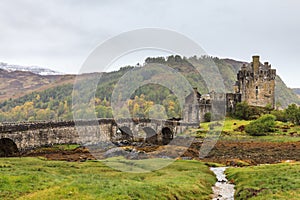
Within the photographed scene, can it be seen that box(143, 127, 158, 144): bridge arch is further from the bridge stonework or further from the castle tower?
the castle tower

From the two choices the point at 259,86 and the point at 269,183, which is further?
the point at 259,86

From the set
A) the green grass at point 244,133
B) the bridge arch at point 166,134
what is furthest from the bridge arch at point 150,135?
the green grass at point 244,133

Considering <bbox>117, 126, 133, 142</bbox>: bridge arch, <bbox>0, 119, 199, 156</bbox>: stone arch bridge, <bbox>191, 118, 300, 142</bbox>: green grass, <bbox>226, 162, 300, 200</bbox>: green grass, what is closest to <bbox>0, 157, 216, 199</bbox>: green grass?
<bbox>226, 162, 300, 200</bbox>: green grass

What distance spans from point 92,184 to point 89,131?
163 ft

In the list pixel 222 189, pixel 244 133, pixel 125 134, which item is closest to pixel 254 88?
pixel 244 133

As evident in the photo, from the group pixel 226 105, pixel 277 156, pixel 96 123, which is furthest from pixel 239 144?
pixel 226 105

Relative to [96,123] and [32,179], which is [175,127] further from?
[32,179]

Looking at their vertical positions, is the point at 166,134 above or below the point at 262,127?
below

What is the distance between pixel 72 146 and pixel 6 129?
16458 millimetres

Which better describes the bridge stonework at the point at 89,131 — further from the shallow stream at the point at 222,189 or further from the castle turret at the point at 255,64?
the castle turret at the point at 255,64

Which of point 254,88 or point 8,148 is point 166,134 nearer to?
point 254,88

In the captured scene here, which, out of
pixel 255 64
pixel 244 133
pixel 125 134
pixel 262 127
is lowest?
pixel 125 134

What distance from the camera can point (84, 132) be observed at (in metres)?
79.3

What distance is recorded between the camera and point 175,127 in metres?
102
